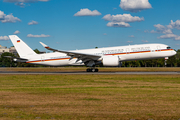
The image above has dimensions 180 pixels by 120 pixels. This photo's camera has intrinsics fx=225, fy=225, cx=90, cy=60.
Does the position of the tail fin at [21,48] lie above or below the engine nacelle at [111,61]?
above

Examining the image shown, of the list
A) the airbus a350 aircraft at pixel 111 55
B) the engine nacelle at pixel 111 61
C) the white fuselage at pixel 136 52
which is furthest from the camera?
the white fuselage at pixel 136 52

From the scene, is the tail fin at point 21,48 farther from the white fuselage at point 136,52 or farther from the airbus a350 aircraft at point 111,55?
the white fuselage at point 136,52

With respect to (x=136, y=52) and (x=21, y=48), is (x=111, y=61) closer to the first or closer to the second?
(x=136, y=52)

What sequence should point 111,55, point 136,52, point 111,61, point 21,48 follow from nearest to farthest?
point 111,61 < point 136,52 < point 111,55 < point 21,48

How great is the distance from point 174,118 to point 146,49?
2827 cm

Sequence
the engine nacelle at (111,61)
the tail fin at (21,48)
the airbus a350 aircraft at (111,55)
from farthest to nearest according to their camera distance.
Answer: the tail fin at (21,48) < the airbus a350 aircraft at (111,55) < the engine nacelle at (111,61)

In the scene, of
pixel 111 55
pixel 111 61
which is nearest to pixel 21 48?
pixel 111 55

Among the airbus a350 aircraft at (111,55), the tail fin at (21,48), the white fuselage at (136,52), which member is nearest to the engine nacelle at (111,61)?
the airbus a350 aircraft at (111,55)

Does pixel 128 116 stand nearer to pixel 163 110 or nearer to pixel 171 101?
pixel 163 110

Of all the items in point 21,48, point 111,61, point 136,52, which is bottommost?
point 111,61

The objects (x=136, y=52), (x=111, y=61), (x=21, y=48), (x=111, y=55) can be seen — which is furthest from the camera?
(x=21, y=48)

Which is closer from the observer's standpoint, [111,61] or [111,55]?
[111,61]

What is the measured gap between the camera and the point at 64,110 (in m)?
9.66

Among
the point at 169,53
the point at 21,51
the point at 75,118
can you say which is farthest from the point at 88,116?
the point at 21,51
